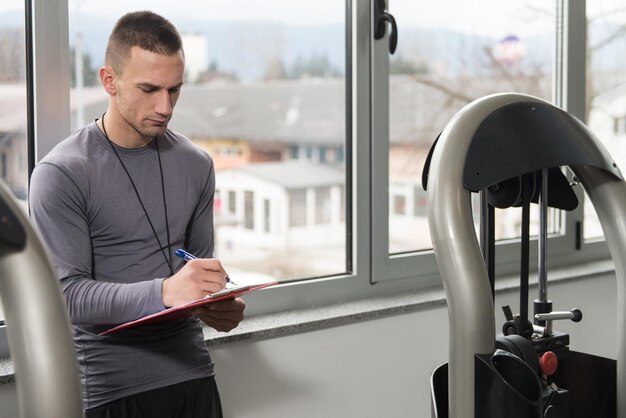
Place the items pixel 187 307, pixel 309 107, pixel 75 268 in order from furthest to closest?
pixel 309 107, pixel 75 268, pixel 187 307

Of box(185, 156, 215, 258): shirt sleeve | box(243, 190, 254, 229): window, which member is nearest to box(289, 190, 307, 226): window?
box(243, 190, 254, 229): window

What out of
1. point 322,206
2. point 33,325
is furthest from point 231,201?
point 33,325

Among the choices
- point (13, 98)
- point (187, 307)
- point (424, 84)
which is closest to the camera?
point (187, 307)

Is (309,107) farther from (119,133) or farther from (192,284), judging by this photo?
(192,284)

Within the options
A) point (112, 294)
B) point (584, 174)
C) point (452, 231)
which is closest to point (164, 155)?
point (112, 294)

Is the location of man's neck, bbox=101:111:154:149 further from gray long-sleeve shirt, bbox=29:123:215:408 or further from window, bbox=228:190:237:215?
window, bbox=228:190:237:215

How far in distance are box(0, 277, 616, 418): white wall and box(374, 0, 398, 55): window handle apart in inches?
33.6

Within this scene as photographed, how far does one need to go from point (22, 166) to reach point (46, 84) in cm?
20

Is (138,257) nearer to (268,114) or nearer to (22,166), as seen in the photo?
(22,166)

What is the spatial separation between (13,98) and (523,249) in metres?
1.21

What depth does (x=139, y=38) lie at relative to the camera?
1.55 meters

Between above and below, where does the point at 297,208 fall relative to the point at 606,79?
below

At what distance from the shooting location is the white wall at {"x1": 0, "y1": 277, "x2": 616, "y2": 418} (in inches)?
83.1

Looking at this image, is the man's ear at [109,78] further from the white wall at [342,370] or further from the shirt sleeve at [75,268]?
the white wall at [342,370]
